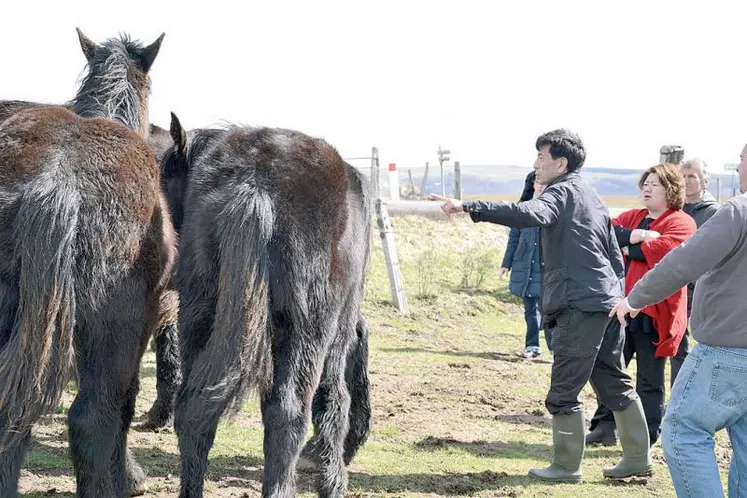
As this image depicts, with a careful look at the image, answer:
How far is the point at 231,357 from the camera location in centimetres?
389

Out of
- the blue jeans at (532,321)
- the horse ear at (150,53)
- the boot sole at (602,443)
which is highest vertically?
the horse ear at (150,53)

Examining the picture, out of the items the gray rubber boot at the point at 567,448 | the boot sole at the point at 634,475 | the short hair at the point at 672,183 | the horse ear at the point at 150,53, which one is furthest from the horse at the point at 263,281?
the short hair at the point at 672,183

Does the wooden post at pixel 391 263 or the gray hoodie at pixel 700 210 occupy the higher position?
the gray hoodie at pixel 700 210

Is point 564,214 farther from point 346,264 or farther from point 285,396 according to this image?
point 285,396

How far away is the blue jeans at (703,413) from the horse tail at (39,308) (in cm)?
287

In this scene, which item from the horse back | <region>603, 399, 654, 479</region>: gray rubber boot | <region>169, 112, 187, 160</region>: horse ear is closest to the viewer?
the horse back

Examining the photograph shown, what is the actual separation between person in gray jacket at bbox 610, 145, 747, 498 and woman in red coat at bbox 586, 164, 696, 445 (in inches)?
76.8

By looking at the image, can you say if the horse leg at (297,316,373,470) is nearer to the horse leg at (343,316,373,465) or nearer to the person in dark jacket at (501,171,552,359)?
the horse leg at (343,316,373,465)

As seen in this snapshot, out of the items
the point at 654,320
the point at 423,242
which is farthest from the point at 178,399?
the point at 423,242

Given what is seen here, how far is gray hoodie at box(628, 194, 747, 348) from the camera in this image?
384 centimetres

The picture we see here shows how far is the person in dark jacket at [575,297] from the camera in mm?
5328

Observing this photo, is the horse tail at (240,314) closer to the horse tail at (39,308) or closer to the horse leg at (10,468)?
the horse tail at (39,308)

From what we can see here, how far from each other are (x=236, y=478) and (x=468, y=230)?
13.6 m

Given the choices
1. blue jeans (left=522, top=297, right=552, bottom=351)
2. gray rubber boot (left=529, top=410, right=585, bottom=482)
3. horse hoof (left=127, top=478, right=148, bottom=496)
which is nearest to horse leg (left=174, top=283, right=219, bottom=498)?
horse hoof (left=127, top=478, right=148, bottom=496)
